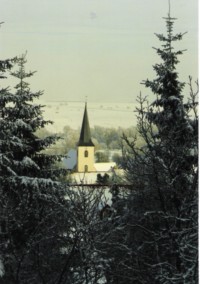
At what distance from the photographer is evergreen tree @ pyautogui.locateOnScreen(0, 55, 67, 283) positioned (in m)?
11.1

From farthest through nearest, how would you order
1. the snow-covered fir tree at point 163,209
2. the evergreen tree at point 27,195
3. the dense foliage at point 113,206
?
the evergreen tree at point 27,195, the dense foliage at point 113,206, the snow-covered fir tree at point 163,209

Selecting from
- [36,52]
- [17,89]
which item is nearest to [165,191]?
[36,52]

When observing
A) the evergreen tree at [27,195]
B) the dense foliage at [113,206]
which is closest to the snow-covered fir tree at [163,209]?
the dense foliage at [113,206]

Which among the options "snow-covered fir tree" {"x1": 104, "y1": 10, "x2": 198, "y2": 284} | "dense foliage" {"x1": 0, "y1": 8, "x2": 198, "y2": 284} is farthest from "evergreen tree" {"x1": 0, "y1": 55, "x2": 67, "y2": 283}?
"snow-covered fir tree" {"x1": 104, "y1": 10, "x2": 198, "y2": 284}

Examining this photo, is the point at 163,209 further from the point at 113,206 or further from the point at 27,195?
the point at 27,195

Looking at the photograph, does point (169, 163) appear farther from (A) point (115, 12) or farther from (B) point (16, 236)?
(B) point (16, 236)

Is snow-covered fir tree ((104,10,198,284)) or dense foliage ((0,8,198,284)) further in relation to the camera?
dense foliage ((0,8,198,284))

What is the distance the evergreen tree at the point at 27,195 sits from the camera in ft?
36.5

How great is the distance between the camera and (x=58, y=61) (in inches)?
491

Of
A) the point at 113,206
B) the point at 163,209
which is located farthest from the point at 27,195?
the point at 163,209

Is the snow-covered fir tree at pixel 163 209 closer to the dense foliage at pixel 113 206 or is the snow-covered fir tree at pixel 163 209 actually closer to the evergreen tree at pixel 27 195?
the dense foliage at pixel 113 206

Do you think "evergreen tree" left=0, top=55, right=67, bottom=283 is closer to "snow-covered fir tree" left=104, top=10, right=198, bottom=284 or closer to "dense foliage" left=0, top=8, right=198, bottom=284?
"dense foliage" left=0, top=8, right=198, bottom=284

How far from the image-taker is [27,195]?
14188mm

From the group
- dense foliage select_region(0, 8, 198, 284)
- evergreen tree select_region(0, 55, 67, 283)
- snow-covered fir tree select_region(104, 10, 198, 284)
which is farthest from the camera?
evergreen tree select_region(0, 55, 67, 283)
